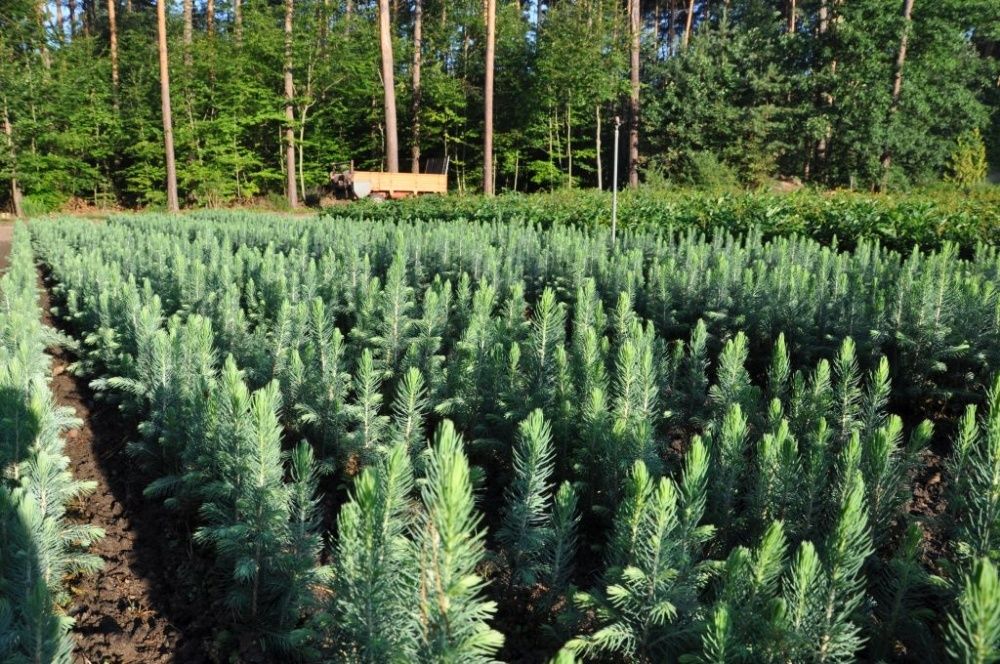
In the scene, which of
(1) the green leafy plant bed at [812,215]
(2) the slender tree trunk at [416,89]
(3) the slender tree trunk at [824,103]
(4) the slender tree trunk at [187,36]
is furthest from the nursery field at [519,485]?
(4) the slender tree trunk at [187,36]

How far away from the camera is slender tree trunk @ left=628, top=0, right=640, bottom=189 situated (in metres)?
25.2

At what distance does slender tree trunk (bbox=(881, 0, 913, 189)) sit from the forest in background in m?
0.10

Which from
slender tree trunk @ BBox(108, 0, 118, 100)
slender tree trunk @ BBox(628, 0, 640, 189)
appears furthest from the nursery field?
slender tree trunk @ BBox(108, 0, 118, 100)

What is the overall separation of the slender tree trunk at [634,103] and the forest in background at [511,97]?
0.45ft

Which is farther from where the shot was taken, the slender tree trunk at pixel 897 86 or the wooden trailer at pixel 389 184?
the wooden trailer at pixel 389 184

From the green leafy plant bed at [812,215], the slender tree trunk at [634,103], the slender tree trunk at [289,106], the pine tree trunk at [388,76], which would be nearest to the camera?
the green leafy plant bed at [812,215]

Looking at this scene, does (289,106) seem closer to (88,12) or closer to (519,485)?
(88,12)

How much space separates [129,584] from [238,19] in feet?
102

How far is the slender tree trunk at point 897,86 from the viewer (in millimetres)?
22448

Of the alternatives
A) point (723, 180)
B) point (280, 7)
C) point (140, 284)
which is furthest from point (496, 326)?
point (280, 7)

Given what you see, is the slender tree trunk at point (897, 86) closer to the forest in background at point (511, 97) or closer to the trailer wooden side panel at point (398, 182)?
the forest in background at point (511, 97)

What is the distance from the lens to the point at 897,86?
23.2 metres

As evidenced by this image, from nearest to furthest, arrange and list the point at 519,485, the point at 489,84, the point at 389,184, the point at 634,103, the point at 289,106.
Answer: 1. the point at 519,485
2. the point at 489,84
3. the point at 389,184
4. the point at 289,106
5. the point at 634,103

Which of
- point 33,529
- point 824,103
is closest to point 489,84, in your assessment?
point 824,103
